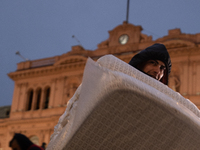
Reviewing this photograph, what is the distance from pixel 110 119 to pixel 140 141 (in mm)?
95

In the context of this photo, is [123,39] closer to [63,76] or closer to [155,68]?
[63,76]

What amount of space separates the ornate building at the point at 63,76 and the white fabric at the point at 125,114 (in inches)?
828

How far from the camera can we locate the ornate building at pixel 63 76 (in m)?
21.7

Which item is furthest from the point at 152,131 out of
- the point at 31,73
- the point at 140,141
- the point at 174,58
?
the point at 31,73

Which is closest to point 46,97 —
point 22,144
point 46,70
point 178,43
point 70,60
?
point 46,70

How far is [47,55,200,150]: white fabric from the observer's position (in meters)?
0.75

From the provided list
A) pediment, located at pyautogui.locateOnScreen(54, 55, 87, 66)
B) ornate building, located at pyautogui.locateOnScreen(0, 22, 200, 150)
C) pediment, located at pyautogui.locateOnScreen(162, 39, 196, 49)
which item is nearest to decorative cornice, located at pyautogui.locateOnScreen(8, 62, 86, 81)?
ornate building, located at pyautogui.locateOnScreen(0, 22, 200, 150)

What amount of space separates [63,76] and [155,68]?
79.9ft

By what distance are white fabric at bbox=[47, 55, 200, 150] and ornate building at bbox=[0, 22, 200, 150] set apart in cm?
2104

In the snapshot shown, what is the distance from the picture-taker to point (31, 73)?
2677cm

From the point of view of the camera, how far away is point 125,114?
0.77m

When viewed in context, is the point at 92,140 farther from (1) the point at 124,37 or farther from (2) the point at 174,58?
(1) the point at 124,37

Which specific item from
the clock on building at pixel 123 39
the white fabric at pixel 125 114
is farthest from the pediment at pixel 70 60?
the white fabric at pixel 125 114

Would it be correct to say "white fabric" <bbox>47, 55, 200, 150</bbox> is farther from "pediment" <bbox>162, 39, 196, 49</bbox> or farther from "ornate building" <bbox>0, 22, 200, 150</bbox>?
"pediment" <bbox>162, 39, 196, 49</bbox>
